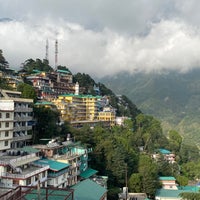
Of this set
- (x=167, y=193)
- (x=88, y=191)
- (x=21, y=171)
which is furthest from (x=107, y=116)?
(x=21, y=171)

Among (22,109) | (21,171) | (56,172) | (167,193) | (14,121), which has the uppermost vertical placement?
(22,109)

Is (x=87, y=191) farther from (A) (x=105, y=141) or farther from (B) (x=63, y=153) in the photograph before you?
(A) (x=105, y=141)

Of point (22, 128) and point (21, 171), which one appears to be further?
point (22, 128)

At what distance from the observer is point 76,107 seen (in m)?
58.4

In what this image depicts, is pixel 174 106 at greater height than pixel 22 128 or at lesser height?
greater

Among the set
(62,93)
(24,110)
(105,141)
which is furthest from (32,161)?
(62,93)

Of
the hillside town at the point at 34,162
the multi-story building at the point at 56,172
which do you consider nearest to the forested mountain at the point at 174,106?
the hillside town at the point at 34,162

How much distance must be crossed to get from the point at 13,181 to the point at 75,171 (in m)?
10.1

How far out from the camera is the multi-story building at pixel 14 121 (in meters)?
29.7

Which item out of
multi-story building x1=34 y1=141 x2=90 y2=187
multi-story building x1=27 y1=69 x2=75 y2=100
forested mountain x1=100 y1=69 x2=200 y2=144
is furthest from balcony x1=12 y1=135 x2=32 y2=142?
forested mountain x1=100 y1=69 x2=200 y2=144

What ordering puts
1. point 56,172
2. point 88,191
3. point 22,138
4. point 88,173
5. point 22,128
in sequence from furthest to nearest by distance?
point 22,128
point 88,173
point 22,138
point 56,172
point 88,191

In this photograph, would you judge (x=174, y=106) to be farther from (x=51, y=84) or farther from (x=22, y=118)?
(x=22, y=118)

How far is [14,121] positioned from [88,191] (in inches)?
465

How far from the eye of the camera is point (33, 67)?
220ft
